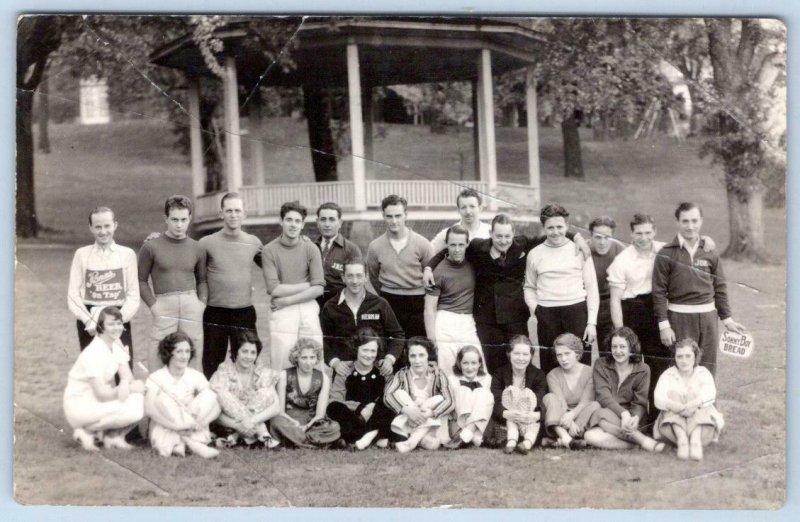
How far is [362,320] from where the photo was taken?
416cm

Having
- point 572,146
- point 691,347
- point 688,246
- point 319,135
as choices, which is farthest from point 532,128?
point 691,347

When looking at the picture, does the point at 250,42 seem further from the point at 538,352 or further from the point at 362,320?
the point at 538,352

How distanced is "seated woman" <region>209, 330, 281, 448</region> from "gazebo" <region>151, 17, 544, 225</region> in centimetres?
65

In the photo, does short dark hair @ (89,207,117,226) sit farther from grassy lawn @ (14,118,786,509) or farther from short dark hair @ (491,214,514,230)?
short dark hair @ (491,214,514,230)

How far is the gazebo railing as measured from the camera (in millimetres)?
4309

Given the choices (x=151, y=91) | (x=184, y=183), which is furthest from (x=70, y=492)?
(x=151, y=91)

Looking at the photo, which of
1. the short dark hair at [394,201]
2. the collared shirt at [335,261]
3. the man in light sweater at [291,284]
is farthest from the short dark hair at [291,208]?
the short dark hair at [394,201]

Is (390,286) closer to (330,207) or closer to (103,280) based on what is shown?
(330,207)

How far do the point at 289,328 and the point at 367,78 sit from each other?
48.8 inches

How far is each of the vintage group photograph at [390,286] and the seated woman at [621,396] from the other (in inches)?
0.4

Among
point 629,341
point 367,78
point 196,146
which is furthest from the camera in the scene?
point 367,78

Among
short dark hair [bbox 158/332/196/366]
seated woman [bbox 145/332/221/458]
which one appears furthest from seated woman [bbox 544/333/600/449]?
short dark hair [bbox 158/332/196/366]

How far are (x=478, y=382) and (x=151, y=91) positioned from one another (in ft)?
6.64

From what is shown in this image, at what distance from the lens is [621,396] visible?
4.14m
